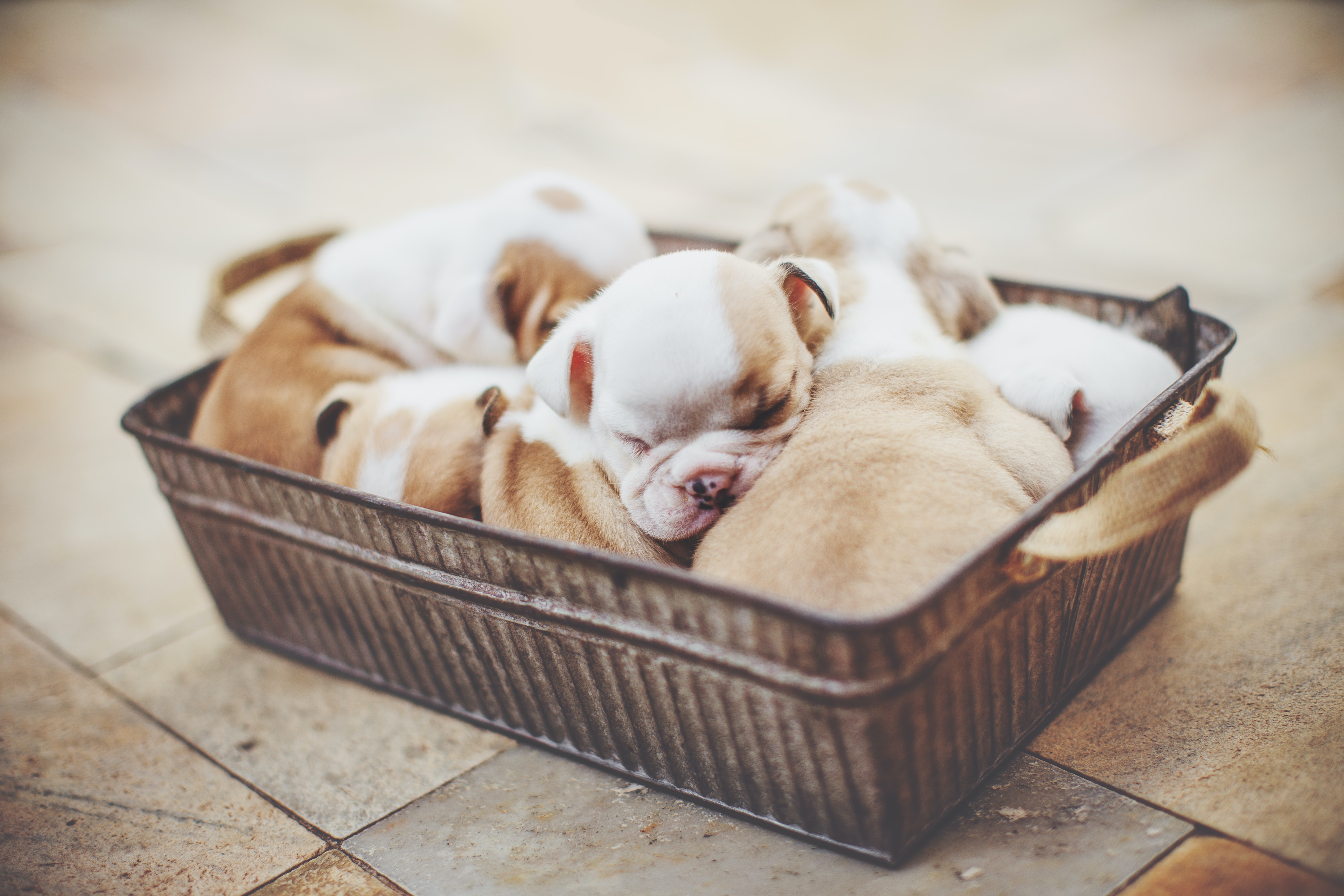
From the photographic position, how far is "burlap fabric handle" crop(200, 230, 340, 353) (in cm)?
253

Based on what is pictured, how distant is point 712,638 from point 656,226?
1.71 metres

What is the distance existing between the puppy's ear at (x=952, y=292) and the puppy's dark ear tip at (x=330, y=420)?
1.28 metres

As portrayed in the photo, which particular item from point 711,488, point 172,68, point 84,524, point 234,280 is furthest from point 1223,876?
point 172,68

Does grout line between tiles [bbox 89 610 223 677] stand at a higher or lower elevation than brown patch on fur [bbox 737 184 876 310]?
lower

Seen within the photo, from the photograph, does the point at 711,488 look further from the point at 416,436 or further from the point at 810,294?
the point at 416,436

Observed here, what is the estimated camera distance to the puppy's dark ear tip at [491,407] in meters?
1.91

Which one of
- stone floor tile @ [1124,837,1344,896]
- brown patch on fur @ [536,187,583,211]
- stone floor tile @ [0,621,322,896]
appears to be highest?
brown patch on fur @ [536,187,583,211]

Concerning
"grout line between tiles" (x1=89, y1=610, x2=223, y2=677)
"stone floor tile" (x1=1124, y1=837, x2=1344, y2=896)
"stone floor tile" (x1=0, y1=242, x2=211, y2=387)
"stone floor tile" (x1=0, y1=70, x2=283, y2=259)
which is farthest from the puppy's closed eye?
"stone floor tile" (x1=0, y1=70, x2=283, y2=259)

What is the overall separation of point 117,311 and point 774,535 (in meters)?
3.82

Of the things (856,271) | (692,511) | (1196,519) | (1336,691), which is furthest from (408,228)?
(1336,691)

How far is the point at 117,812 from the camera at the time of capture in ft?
5.90

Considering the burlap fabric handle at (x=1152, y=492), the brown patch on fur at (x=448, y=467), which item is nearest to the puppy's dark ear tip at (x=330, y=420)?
the brown patch on fur at (x=448, y=467)

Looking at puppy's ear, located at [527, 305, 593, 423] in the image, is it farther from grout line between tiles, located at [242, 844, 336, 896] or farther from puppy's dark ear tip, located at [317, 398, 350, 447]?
grout line between tiles, located at [242, 844, 336, 896]

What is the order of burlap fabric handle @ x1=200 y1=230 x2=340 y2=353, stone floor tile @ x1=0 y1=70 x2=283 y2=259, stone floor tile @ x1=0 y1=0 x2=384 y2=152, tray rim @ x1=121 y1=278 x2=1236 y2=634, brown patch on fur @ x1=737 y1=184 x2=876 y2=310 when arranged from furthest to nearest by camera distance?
stone floor tile @ x1=0 y1=0 x2=384 y2=152 < stone floor tile @ x1=0 y1=70 x2=283 y2=259 < burlap fabric handle @ x1=200 y1=230 x2=340 y2=353 < brown patch on fur @ x1=737 y1=184 x2=876 y2=310 < tray rim @ x1=121 y1=278 x2=1236 y2=634
